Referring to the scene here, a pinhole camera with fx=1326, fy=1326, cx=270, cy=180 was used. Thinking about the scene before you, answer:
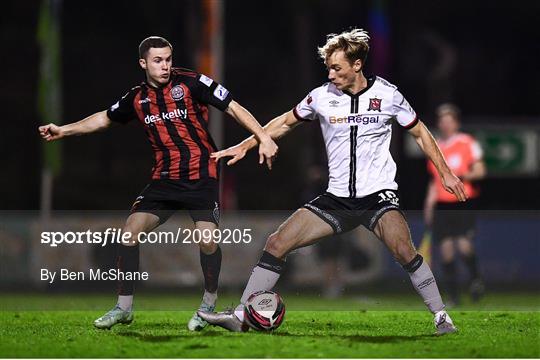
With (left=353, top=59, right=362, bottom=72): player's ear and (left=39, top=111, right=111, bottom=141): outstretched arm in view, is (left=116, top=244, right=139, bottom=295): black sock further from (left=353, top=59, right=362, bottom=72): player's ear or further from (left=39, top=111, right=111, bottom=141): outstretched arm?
(left=353, top=59, right=362, bottom=72): player's ear

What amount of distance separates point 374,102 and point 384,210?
2.60ft

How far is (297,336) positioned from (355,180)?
1.21m

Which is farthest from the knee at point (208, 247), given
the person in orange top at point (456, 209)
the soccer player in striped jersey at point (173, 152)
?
the person in orange top at point (456, 209)

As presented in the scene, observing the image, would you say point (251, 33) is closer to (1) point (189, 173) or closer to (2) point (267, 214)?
(2) point (267, 214)

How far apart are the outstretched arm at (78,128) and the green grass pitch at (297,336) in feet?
4.96

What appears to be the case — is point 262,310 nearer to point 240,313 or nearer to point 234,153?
point 240,313

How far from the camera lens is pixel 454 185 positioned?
9703 millimetres

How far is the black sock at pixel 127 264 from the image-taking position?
10.1 metres

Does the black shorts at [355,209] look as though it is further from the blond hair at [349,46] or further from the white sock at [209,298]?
the white sock at [209,298]

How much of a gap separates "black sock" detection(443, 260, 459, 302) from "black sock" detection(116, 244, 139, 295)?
15.3ft

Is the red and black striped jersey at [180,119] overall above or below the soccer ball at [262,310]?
above

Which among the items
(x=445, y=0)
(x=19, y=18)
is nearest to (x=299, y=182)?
(x=445, y=0)

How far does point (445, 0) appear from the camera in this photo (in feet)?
109

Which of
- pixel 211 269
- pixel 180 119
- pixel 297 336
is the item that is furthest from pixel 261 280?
pixel 180 119
